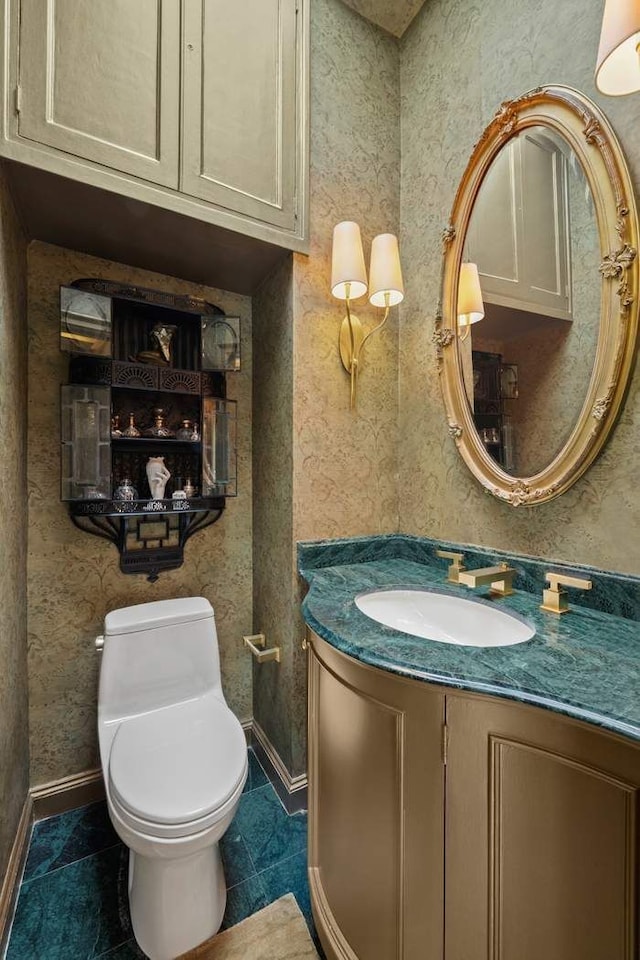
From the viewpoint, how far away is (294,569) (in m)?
1.50

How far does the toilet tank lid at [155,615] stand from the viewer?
142cm

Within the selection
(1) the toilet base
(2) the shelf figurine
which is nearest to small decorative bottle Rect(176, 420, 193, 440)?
(2) the shelf figurine

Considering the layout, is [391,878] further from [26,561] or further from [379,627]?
[26,561]

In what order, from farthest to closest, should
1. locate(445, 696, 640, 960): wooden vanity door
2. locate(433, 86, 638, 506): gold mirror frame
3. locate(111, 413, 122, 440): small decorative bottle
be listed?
locate(111, 413, 122, 440): small decorative bottle
locate(433, 86, 638, 506): gold mirror frame
locate(445, 696, 640, 960): wooden vanity door

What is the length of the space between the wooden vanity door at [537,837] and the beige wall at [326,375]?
88cm

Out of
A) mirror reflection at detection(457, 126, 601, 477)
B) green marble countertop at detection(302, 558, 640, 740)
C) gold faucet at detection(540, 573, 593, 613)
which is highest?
mirror reflection at detection(457, 126, 601, 477)

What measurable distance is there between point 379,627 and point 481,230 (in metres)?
1.33

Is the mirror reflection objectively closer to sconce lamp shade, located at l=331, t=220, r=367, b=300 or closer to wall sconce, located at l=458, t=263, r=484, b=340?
wall sconce, located at l=458, t=263, r=484, b=340

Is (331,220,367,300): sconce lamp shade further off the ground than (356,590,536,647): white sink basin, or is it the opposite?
(331,220,367,300): sconce lamp shade

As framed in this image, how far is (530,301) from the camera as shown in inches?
47.6

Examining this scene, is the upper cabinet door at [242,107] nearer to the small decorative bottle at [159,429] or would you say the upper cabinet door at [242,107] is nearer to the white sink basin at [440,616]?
the small decorative bottle at [159,429]

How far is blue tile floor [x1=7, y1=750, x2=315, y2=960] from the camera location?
1091 mm

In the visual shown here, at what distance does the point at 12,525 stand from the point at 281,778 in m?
1.36

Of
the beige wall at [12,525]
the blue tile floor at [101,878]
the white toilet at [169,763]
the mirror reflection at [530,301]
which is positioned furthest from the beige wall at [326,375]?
the beige wall at [12,525]
